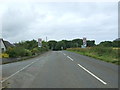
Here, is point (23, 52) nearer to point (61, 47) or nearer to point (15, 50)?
point (15, 50)

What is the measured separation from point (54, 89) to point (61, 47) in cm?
13572

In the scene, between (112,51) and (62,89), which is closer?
(62,89)

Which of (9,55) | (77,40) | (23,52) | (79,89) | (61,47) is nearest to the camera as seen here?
(79,89)

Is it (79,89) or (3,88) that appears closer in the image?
(79,89)

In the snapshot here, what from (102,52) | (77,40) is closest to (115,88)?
(102,52)

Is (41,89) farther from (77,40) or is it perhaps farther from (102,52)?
(77,40)

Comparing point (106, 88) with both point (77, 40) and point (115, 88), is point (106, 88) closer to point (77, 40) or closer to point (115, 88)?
point (115, 88)

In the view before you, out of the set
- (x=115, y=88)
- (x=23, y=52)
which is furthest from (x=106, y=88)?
(x=23, y=52)

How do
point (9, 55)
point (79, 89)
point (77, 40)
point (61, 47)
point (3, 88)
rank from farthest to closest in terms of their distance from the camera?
point (77, 40), point (61, 47), point (9, 55), point (3, 88), point (79, 89)

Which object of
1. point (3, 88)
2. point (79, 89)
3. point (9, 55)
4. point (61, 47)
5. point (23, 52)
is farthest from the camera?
point (61, 47)

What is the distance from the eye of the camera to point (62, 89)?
9539mm

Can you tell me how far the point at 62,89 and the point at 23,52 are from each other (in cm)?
3394

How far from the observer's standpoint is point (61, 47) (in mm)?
145250

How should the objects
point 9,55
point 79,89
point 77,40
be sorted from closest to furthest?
point 79,89
point 9,55
point 77,40
